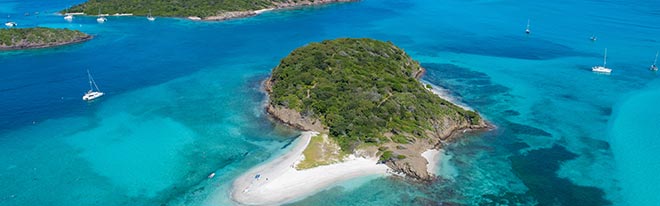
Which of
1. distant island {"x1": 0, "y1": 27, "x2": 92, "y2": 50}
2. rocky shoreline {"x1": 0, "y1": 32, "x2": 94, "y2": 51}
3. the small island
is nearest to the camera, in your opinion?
the small island

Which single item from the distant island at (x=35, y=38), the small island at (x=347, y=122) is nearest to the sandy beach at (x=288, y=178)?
the small island at (x=347, y=122)

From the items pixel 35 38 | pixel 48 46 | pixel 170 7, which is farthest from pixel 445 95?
pixel 170 7

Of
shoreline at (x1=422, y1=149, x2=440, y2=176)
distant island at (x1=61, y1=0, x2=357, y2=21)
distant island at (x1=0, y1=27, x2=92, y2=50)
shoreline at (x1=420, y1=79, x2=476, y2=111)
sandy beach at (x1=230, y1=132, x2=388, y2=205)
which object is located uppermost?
distant island at (x1=61, y1=0, x2=357, y2=21)

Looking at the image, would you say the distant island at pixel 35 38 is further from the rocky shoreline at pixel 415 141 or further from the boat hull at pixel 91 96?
the rocky shoreline at pixel 415 141

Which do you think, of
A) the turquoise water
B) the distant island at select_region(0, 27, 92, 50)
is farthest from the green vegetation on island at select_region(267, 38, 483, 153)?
the distant island at select_region(0, 27, 92, 50)

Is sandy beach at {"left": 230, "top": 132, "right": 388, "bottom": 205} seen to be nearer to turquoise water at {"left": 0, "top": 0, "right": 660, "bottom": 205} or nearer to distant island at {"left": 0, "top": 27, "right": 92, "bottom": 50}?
turquoise water at {"left": 0, "top": 0, "right": 660, "bottom": 205}
